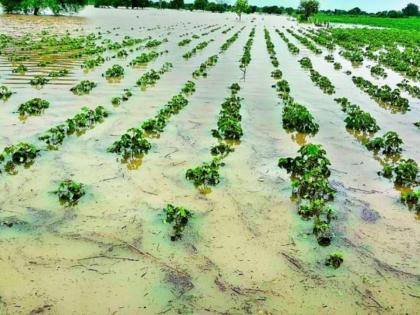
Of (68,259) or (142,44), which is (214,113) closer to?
(68,259)

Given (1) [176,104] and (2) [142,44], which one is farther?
(2) [142,44]

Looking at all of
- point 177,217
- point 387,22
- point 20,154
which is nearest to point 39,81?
point 20,154

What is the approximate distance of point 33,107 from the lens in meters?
15.0

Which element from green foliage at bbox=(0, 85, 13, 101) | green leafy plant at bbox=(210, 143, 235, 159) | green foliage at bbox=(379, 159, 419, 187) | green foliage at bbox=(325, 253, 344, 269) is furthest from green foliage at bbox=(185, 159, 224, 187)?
green foliage at bbox=(0, 85, 13, 101)

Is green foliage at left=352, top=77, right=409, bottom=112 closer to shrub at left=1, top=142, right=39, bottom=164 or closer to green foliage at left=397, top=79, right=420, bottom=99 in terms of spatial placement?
green foliage at left=397, top=79, right=420, bottom=99

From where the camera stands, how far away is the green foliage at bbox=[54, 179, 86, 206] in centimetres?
894

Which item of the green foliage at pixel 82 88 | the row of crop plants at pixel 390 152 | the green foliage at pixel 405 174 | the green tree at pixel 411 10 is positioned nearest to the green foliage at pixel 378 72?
the row of crop plants at pixel 390 152

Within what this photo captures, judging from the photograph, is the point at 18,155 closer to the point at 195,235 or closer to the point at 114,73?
the point at 195,235

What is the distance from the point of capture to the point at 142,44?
3731cm

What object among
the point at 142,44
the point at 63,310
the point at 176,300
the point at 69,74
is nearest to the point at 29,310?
the point at 63,310

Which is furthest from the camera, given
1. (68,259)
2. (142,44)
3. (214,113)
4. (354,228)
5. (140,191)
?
(142,44)

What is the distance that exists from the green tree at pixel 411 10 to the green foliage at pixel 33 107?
530ft

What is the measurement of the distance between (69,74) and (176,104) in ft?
29.1

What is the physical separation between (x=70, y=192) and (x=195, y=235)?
2987 millimetres
